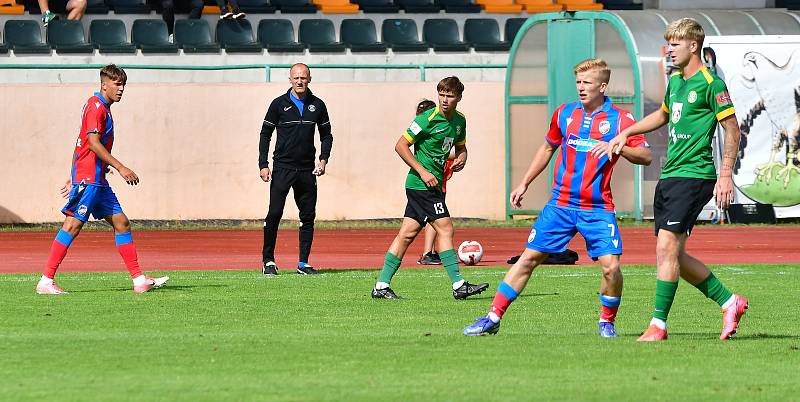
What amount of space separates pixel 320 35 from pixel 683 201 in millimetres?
19061

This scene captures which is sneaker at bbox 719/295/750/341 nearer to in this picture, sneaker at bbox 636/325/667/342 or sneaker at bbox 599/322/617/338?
sneaker at bbox 636/325/667/342

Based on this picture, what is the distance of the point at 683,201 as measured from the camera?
8.90m

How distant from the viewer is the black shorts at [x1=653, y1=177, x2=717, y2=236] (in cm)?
891

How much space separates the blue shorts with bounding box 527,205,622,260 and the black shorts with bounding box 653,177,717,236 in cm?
39

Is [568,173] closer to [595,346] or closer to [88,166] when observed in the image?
[595,346]

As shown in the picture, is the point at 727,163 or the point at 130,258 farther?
the point at 130,258

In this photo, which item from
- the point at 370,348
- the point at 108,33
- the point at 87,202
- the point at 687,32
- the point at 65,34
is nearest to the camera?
the point at 370,348

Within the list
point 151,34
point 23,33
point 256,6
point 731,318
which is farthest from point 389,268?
point 256,6

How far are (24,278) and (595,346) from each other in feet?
25.8

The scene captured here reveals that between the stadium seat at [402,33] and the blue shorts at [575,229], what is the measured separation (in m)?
18.2

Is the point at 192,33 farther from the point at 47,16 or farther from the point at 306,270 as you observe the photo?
the point at 306,270

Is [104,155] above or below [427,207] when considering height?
above

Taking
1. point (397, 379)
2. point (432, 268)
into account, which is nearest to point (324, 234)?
point (432, 268)

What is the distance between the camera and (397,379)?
7301 mm
